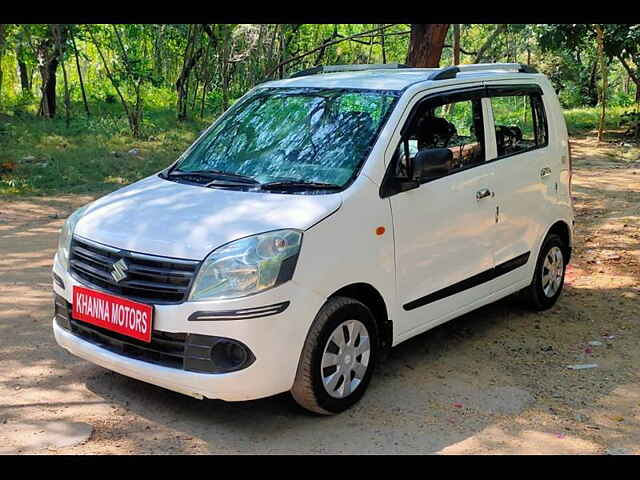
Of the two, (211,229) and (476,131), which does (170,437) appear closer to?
(211,229)

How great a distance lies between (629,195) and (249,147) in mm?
7775

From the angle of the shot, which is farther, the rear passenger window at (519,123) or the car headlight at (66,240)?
the rear passenger window at (519,123)

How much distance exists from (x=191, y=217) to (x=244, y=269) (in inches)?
19.8

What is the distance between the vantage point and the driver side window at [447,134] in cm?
481

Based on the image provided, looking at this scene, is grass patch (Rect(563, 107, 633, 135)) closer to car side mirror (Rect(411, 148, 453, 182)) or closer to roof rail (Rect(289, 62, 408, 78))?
roof rail (Rect(289, 62, 408, 78))

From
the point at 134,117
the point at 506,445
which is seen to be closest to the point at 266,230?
the point at 506,445

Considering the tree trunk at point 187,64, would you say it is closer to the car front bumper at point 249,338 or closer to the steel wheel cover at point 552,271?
the steel wheel cover at point 552,271

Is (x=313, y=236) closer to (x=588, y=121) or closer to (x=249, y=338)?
(x=249, y=338)

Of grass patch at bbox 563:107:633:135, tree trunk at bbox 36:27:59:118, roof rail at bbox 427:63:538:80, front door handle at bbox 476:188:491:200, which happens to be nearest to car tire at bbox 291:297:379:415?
front door handle at bbox 476:188:491:200

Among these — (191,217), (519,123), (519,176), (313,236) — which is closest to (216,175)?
(191,217)

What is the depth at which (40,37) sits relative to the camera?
63.6 feet

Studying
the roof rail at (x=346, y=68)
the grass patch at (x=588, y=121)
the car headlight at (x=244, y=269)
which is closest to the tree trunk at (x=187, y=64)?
the grass patch at (x=588, y=121)

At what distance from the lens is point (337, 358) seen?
429 centimetres

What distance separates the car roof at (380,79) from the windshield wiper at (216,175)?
0.92m
